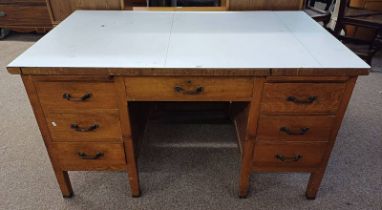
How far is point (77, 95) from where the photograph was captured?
3.55 feet

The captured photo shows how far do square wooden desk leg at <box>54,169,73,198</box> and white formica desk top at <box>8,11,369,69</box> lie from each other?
57 centimetres

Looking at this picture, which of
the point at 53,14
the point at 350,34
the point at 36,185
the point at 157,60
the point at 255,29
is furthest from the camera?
the point at 350,34

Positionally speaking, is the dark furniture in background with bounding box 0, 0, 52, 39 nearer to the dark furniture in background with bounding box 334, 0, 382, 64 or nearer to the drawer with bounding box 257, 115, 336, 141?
the drawer with bounding box 257, 115, 336, 141

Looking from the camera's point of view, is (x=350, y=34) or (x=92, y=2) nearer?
(x=92, y=2)

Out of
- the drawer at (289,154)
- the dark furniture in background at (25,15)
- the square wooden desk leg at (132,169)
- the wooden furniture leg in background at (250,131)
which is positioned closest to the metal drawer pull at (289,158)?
the drawer at (289,154)

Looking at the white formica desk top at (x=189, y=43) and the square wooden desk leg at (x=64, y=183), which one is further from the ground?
the white formica desk top at (x=189, y=43)

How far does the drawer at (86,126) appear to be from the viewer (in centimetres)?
114

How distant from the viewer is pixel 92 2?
1515mm

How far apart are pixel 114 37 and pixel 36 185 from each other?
0.90 m

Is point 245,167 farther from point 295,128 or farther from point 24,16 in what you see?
point 24,16

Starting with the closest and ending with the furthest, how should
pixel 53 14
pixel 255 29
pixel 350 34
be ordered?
1. pixel 255 29
2. pixel 53 14
3. pixel 350 34

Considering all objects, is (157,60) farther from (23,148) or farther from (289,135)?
(23,148)

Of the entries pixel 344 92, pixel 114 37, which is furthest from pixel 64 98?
pixel 344 92

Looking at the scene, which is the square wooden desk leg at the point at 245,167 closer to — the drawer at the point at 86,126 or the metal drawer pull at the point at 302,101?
the metal drawer pull at the point at 302,101
